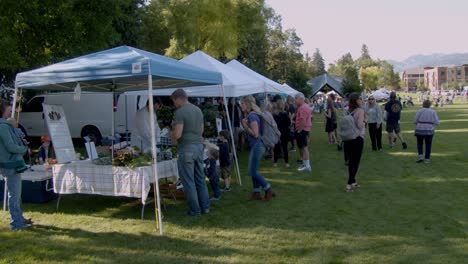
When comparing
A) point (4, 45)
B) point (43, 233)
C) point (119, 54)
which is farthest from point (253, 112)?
point (4, 45)

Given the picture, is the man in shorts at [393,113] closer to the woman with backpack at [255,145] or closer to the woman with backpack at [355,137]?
the woman with backpack at [355,137]

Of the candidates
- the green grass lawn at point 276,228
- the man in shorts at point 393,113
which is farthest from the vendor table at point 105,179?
the man in shorts at point 393,113

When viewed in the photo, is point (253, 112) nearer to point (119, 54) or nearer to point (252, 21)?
point (119, 54)

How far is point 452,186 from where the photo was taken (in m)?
8.57

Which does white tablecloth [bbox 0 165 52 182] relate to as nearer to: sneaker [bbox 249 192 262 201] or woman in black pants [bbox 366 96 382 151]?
sneaker [bbox 249 192 262 201]

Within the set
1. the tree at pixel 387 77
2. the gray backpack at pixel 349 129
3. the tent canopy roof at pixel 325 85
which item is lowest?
the gray backpack at pixel 349 129

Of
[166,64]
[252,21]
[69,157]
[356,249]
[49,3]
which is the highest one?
[252,21]

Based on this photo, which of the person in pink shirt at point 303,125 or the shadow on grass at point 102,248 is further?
the person in pink shirt at point 303,125

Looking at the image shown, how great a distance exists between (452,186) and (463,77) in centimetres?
17386

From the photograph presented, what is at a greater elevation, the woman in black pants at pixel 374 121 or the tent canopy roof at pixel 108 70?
the tent canopy roof at pixel 108 70

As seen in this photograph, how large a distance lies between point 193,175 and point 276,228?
139cm

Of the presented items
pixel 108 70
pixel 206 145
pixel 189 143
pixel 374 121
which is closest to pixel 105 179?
pixel 189 143

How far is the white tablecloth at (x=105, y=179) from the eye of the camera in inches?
245

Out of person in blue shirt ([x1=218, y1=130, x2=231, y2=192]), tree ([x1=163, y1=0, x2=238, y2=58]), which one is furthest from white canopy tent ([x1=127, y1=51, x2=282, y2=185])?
tree ([x1=163, y1=0, x2=238, y2=58])
